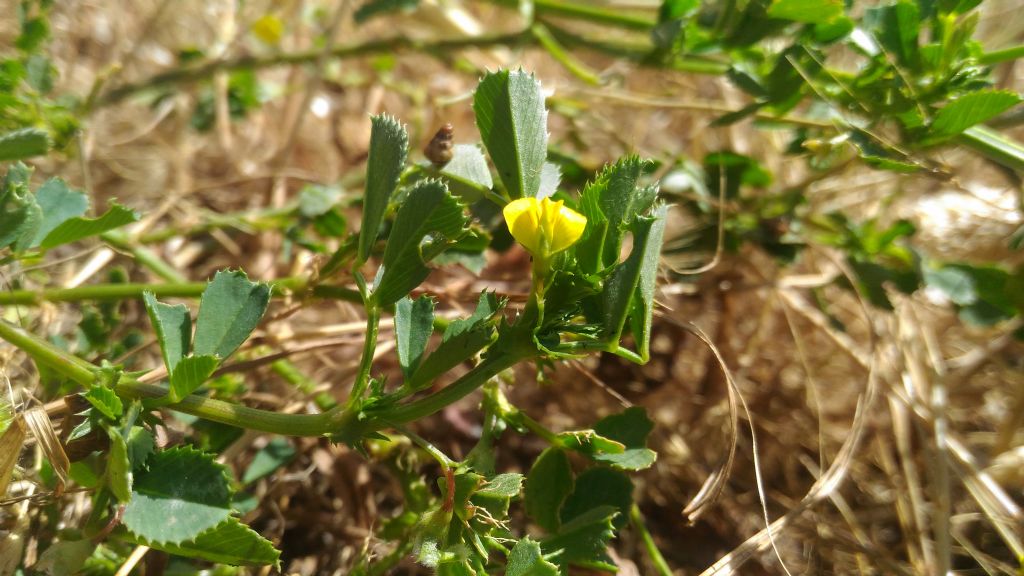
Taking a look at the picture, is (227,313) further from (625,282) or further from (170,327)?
(625,282)

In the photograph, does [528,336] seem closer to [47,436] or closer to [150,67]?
[47,436]

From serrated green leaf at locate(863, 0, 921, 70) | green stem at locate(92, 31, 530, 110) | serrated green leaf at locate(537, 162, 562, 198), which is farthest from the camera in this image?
green stem at locate(92, 31, 530, 110)

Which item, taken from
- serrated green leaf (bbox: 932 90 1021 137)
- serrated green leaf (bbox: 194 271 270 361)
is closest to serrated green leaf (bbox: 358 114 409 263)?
serrated green leaf (bbox: 194 271 270 361)

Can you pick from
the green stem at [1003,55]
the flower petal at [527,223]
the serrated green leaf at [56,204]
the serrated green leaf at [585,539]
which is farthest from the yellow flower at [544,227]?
the green stem at [1003,55]

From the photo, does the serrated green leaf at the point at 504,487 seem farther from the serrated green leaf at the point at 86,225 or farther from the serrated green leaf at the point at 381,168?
the serrated green leaf at the point at 86,225

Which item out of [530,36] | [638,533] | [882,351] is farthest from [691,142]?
[638,533]

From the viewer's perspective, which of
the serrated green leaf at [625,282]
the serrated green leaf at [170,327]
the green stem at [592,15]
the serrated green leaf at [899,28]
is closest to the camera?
the serrated green leaf at [625,282]

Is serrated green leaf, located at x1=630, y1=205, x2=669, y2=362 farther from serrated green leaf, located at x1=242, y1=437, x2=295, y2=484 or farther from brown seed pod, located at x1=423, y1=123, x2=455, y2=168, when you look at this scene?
serrated green leaf, located at x1=242, y1=437, x2=295, y2=484
